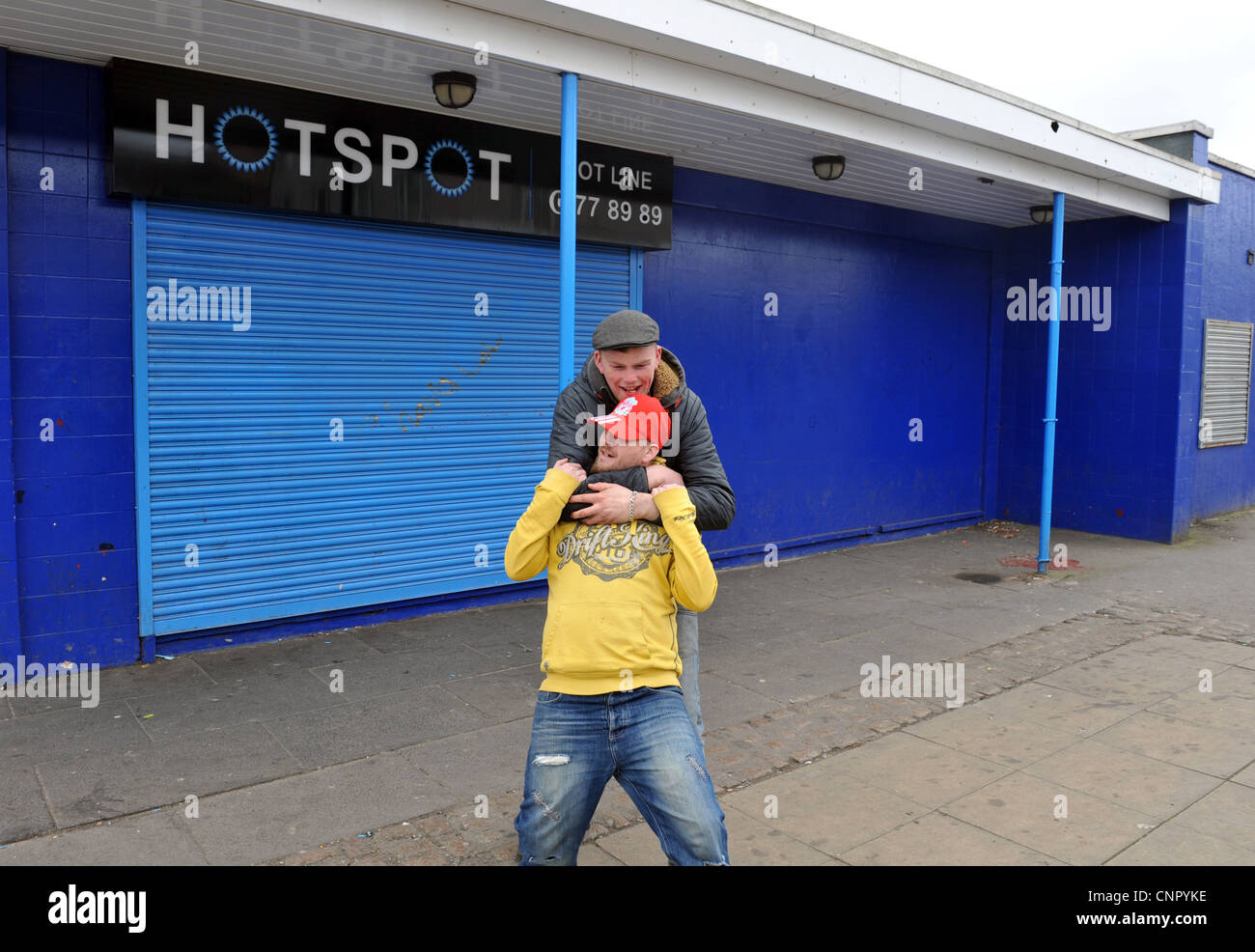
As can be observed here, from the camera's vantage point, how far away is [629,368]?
9.66ft

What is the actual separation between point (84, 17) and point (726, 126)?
419cm

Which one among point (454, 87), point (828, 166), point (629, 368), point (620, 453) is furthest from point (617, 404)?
point (828, 166)

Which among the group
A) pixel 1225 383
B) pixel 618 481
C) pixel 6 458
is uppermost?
pixel 1225 383

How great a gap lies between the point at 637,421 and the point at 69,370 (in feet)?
14.7

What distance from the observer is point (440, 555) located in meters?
7.42

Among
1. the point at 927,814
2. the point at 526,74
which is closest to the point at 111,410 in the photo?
the point at 526,74

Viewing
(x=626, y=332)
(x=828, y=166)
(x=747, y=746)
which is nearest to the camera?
(x=626, y=332)

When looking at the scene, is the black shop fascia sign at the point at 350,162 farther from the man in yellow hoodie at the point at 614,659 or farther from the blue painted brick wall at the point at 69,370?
the man in yellow hoodie at the point at 614,659

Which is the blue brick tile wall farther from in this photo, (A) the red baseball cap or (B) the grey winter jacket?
(A) the red baseball cap

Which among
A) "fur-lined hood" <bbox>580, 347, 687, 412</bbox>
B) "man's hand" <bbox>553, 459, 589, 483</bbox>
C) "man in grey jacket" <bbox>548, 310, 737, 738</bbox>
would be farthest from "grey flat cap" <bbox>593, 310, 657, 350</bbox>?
"man's hand" <bbox>553, 459, 589, 483</bbox>

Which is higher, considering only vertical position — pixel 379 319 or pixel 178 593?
pixel 379 319

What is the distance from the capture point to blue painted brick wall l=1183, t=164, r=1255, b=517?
1139 cm

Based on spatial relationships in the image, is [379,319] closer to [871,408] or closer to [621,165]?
[621,165]

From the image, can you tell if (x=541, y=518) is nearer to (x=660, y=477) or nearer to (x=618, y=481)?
(x=618, y=481)
